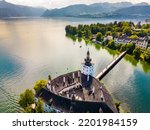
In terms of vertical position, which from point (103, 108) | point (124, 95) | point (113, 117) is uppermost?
point (113, 117)

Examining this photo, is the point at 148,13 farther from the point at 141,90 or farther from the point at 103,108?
the point at 103,108

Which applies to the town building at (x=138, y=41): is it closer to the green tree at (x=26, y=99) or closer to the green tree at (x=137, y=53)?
the green tree at (x=137, y=53)

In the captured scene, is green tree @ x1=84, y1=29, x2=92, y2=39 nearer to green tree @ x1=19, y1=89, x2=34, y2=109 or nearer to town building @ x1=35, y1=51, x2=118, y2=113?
town building @ x1=35, y1=51, x2=118, y2=113

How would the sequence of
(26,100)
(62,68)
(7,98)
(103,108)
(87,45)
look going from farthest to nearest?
1. (87,45)
2. (62,68)
3. (7,98)
4. (26,100)
5. (103,108)

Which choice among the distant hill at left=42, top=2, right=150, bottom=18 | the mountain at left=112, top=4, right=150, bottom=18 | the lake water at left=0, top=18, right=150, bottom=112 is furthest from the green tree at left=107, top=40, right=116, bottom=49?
the distant hill at left=42, top=2, right=150, bottom=18

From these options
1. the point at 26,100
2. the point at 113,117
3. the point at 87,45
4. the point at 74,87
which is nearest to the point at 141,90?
the point at 74,87
